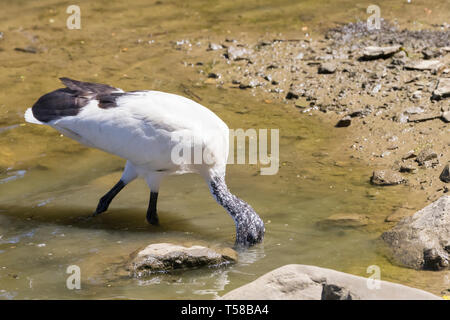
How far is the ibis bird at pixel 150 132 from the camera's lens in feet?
18.2

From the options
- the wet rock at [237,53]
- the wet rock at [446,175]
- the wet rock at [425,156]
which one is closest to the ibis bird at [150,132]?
the wet rock at [446,175]

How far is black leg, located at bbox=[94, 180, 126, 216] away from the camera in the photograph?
5965 mm

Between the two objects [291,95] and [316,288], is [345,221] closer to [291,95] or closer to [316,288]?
[316,288]

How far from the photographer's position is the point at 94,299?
14.1 ft

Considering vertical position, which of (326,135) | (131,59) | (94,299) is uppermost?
(131,59)

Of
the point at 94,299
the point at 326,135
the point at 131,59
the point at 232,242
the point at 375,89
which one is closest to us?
the point at 94,299

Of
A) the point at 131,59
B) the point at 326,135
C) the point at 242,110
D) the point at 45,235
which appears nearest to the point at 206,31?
the point at 131,59

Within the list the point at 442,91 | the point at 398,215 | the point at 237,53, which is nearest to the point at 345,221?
the point at 398,215

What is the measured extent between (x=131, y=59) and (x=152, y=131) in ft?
13.2

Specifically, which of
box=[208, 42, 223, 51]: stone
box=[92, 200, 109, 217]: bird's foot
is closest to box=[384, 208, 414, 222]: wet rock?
box=[92, 200, 109, 217]: bird's foot

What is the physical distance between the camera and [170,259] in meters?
4.80

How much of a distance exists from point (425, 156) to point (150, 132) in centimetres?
256

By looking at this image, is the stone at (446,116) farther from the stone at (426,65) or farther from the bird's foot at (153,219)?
the bird's foot at (153,219)
